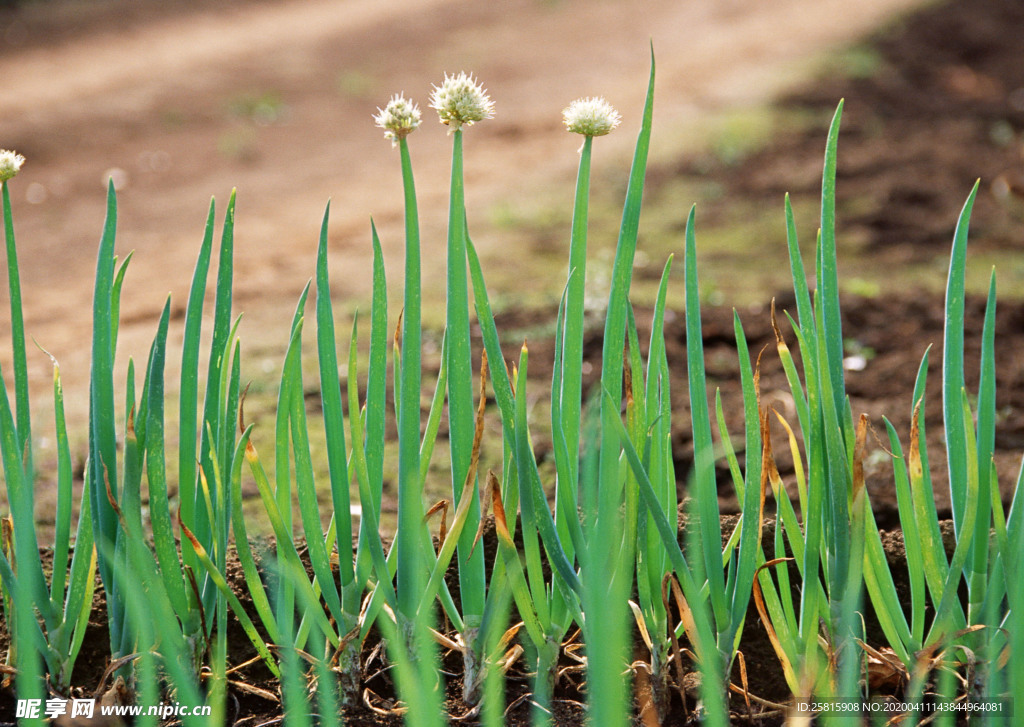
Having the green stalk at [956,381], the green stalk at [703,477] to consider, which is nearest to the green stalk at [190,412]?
the green stalk at [703,477]

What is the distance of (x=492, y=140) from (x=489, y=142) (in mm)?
66

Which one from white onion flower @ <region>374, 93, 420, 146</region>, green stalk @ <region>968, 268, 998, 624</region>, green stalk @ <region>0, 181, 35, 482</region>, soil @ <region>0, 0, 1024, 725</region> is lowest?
green stalk @ <region>968, 268, 998, 624</region>

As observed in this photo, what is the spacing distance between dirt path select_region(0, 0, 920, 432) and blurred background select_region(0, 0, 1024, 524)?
0.08ft

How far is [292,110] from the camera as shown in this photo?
693cm

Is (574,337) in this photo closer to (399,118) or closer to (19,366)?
(399,118)

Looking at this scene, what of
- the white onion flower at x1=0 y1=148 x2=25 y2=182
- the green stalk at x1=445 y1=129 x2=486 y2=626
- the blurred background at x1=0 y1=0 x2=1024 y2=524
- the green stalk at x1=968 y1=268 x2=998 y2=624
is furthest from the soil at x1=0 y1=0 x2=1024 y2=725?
the white onion flower at x1=0 y1=148 x2=25 y2=182

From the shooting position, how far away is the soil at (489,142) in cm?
295

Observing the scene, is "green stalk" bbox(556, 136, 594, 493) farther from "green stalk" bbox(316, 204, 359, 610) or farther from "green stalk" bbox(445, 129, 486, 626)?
"green stalk" bbox(316, 204, 359, 610)

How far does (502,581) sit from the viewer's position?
4.26 feet

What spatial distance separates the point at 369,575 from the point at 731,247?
2.85 meters

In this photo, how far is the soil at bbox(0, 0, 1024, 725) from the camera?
2.95 m

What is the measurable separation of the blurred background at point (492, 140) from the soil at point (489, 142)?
0.03 m

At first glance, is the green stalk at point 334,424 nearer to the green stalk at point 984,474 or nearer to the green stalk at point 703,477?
the green stalk at point 703,477

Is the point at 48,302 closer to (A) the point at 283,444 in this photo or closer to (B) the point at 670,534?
(A) the point at 283,444
